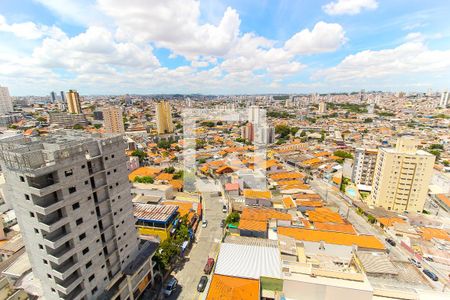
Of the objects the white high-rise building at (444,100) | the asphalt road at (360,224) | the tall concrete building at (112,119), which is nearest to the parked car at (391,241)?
the asphalt road at (360,224)

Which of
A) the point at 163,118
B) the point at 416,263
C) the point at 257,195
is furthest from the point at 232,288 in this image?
the point at 163,118

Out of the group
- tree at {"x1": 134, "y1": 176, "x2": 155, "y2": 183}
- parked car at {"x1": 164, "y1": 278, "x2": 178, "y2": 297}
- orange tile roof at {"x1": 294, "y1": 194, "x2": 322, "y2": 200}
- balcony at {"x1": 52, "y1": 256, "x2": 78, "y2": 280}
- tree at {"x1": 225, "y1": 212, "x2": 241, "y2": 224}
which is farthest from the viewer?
tree at {"x1": 134, "y1": 176, "x2": 155, "y2": 183}

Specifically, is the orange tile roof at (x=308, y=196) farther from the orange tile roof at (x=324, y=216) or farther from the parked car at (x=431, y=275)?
the parked car at (x=431, y=275)

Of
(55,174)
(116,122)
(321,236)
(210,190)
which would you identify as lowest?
(210,190)

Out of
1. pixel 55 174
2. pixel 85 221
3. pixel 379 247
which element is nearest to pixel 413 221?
pixel 379 247

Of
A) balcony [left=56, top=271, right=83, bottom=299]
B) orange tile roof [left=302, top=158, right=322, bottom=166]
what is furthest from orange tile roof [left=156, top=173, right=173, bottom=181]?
orange tile roof [left=302, top=158, right=322, bottom=166]

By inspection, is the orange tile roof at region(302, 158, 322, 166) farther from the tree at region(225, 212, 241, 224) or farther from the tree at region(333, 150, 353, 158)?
the tree at region(225, 212, 241, 224)

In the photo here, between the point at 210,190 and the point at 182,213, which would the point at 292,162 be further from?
the point at 182,213
